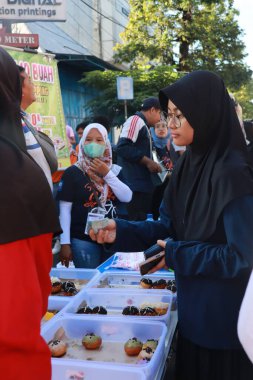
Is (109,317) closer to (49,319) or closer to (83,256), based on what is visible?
(49,319)

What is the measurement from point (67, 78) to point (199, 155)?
39.0ft

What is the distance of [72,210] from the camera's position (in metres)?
2.81

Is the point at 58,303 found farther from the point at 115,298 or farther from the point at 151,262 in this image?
the point at 151,262

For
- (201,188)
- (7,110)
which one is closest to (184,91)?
(201,188)

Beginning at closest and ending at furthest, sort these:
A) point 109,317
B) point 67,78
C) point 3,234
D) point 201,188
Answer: point 3,234 < point 201,188 < point 109,317 < point 67,78

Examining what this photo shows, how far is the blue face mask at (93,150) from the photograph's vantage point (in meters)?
2.90

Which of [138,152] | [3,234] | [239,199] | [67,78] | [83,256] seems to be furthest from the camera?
[67,78]

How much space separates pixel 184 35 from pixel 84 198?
14.5 meters

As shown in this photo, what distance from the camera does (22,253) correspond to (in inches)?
41.9

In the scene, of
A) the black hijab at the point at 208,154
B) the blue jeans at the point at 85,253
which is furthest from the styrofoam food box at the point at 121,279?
the black hijab at the point at 208,154

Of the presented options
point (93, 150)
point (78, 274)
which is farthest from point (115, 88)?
point (78, 274)

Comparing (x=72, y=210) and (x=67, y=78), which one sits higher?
(x=67, y=78)

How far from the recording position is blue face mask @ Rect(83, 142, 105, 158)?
2.90m

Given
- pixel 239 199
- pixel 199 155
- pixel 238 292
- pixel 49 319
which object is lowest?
pixel 49 319
